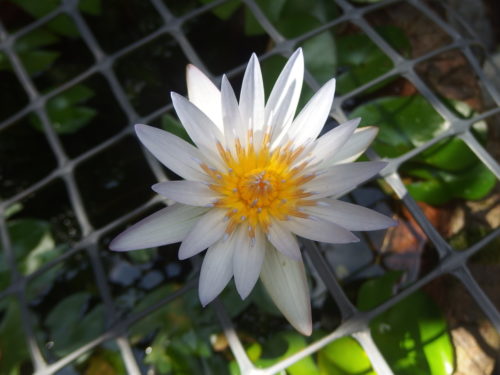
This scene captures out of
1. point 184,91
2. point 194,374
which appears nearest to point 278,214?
point 194,374

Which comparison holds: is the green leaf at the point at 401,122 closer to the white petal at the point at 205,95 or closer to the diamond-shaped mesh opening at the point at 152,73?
the white petal at the point at 205,95

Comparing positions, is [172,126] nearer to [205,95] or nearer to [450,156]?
[205,95]

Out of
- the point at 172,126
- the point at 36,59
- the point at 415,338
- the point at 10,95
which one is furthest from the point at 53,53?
the point at 415,338

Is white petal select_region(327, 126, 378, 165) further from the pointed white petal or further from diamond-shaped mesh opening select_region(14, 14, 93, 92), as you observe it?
diamond-shaped mesh opening select_region(14, 14, 93, 92)

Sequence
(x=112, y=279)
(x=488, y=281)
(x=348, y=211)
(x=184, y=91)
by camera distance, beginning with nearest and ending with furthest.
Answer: (x=348, y=211) < (x=488, y=281) < (x=112, y=279) < (x=184, y=91)

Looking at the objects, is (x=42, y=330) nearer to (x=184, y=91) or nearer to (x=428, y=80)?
(x=184, y=91)
